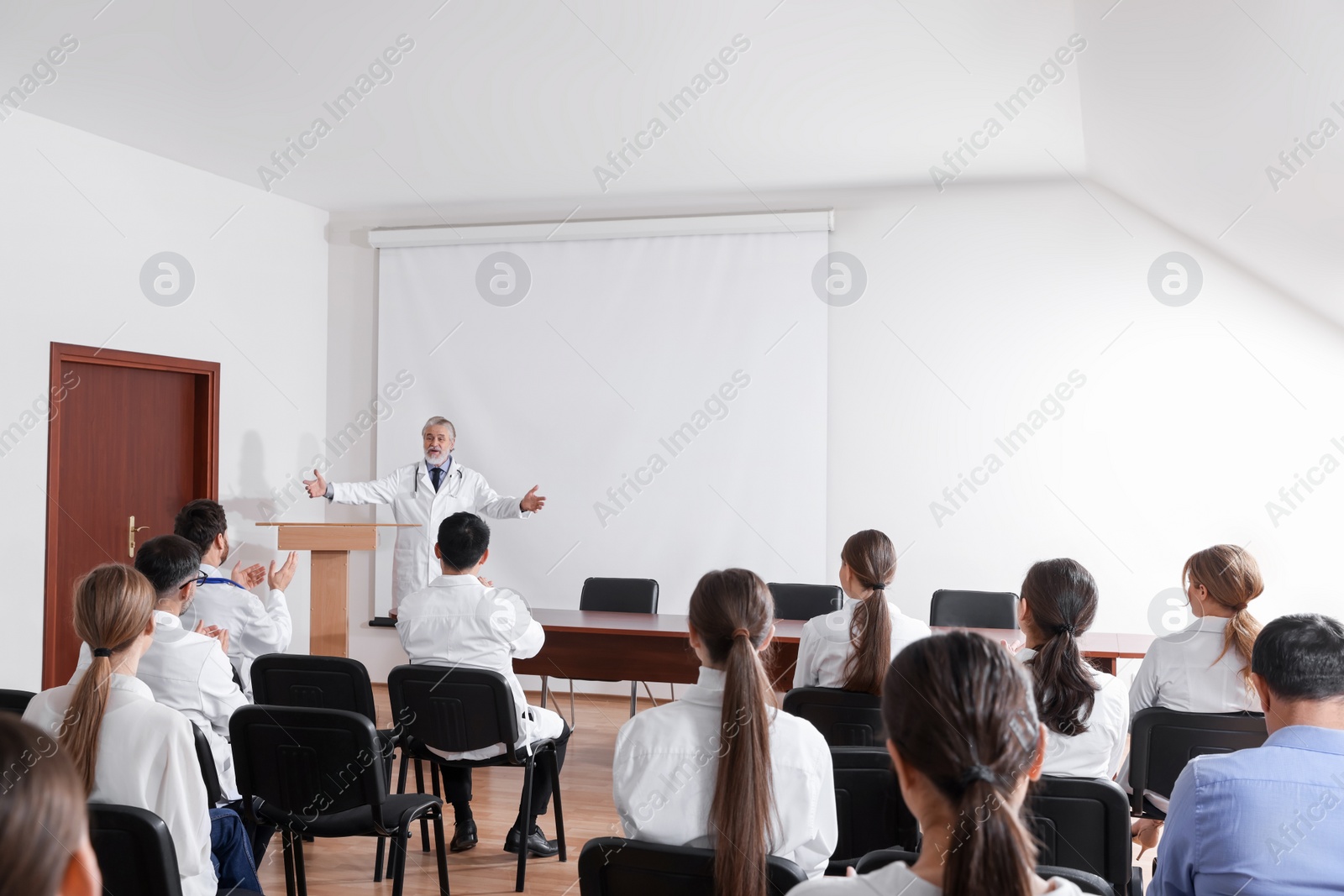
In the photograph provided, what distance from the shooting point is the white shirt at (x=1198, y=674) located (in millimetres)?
2943

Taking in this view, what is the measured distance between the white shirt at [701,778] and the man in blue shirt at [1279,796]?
589 millimetres

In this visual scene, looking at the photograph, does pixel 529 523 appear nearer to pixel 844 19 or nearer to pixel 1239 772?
pixel 844 19

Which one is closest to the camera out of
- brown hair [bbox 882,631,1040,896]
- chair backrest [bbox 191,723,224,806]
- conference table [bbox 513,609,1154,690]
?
brown hair [bbox 882,631,1040,896]

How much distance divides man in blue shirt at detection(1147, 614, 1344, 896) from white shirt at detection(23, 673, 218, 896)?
1.75 m

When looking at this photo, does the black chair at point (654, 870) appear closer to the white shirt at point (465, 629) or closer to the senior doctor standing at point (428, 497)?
the white shirt at point (465, 629)

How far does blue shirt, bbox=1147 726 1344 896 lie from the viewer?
4.98 feet

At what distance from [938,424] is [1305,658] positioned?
4563 millimetres

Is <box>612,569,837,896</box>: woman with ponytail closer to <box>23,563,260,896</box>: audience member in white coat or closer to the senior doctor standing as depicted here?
<box>23,563,260,896</box>: audience member in white coat

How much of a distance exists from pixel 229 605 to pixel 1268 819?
3.14 meters

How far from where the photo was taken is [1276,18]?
303 centimetres

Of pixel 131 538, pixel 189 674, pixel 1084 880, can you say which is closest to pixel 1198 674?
pixel 1084 880

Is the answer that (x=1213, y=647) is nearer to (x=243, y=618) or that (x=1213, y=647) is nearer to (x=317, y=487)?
(x=243, y=618)

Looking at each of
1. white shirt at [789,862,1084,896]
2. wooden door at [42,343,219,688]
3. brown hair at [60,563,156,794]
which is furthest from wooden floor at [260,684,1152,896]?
wooden door at [42,343,219,688]

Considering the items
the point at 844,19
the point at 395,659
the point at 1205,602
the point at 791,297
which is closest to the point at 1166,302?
the point at 791,297
